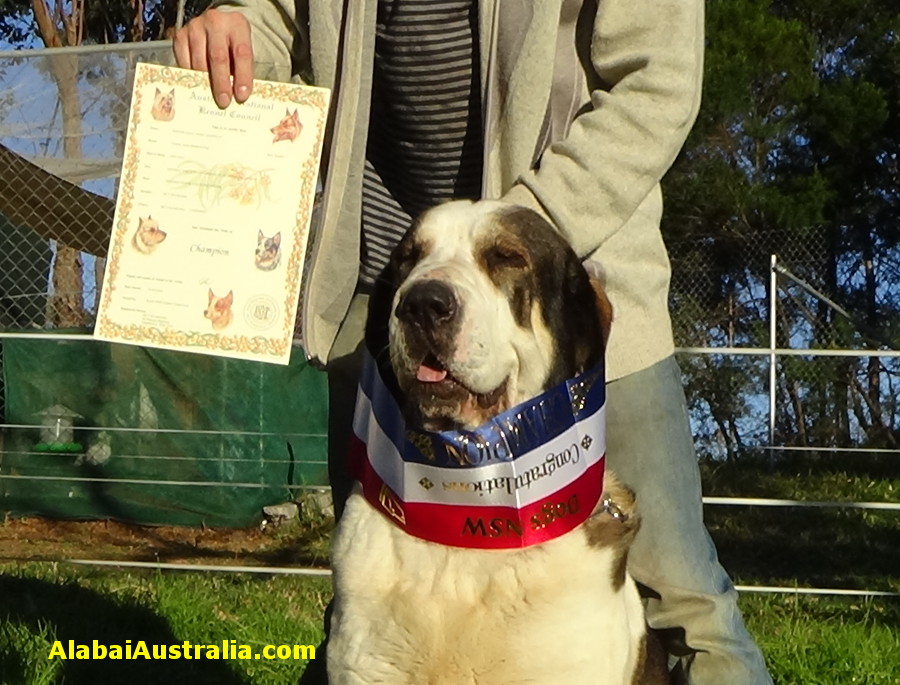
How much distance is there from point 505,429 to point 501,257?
1.15ft

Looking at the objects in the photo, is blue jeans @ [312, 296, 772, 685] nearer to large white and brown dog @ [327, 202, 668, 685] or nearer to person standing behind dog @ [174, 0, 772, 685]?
person standing behind dog @ [174, 0, 772, 685]

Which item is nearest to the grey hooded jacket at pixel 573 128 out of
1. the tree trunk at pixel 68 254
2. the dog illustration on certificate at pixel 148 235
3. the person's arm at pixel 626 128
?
the person's arm at pixel 626 128

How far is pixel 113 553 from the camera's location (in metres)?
8.27

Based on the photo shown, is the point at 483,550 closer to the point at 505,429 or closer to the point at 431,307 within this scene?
the point at 505,429

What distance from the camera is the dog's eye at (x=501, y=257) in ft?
9.14

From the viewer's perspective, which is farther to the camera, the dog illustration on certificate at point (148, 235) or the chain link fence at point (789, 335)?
the chain link fence at point (789, 335)

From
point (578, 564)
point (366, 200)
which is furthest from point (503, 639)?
point (366, 200)

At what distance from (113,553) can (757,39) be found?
9.96 metres

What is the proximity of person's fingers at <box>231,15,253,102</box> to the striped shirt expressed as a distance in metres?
0.31

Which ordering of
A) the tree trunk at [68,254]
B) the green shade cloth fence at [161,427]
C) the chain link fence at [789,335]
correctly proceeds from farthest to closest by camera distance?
the chain link fence at [789,335] → the green shade cloth fence at [161,427] → the tree trunk at [68,254]

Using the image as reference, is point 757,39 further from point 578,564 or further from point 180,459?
point 578,564

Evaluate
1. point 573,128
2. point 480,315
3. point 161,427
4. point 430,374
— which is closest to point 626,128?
point 573,128

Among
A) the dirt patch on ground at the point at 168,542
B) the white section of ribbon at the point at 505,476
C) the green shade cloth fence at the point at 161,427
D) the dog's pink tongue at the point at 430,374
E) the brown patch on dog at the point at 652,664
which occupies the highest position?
the dog's pink tongue at the point at 430,374

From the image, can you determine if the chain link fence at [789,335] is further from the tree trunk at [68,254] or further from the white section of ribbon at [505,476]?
the white section of ribbon at [505,476]
